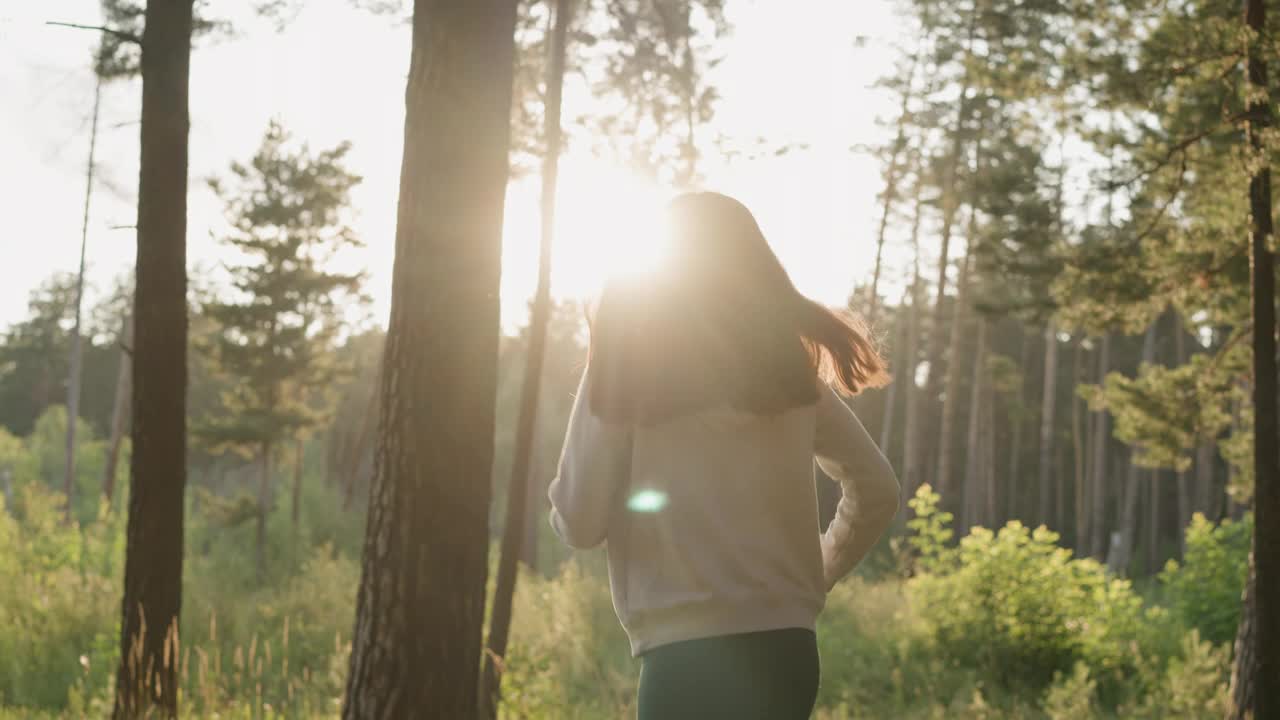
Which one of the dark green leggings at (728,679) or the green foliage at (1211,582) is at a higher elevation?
the dark green leggings at (728,679)

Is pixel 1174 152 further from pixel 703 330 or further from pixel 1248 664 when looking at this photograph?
pixel 703 330

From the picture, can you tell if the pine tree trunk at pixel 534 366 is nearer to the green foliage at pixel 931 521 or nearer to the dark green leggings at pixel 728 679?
the green foliage at pixel 931 521

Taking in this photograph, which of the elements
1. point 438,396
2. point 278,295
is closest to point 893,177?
point 278,295

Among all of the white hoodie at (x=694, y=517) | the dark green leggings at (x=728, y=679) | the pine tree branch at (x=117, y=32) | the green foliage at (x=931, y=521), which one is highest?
the pine tree branch at (x=117, y=32)

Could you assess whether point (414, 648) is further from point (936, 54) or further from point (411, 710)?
point (936, 54)

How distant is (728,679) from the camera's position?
1820 millimetres

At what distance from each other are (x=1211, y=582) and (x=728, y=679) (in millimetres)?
13208

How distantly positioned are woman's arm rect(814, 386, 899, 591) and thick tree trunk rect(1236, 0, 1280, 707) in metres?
7.09

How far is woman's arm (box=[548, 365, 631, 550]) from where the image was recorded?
6.06ft

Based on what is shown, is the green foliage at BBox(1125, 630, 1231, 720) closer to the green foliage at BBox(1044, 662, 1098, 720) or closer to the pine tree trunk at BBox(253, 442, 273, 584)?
the green foliage at BBox(1044, 662, 1098, 720)

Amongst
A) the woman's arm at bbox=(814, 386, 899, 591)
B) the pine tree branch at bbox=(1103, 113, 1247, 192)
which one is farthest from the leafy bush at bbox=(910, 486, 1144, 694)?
the woman's arm at bbox=(814, 386, 899, 591)

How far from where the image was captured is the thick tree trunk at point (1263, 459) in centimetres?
787

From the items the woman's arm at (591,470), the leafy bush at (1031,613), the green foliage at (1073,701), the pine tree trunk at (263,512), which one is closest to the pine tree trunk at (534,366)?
the leafy bush at (1031,613)

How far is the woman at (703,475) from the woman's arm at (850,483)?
0.15 m
